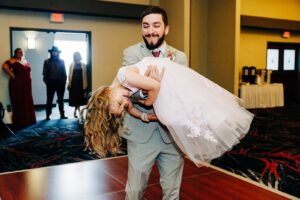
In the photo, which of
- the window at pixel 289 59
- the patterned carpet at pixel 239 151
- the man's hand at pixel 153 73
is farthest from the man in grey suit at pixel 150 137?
the window at pixel 289 59

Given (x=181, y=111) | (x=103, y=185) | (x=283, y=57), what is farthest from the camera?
(x=283, y=57)

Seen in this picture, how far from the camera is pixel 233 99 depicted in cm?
190

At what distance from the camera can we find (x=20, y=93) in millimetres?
6375

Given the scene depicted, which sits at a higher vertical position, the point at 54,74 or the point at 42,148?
the point at 54,74

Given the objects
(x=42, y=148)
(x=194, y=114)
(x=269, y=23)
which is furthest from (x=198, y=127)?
(x=269, y=23)

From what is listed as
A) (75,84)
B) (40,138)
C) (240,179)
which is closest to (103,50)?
(75,84)

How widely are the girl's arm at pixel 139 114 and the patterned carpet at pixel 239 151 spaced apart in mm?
1903

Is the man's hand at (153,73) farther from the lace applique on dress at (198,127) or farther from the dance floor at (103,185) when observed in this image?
the dance floor at (103,185)

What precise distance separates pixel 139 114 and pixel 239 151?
3.06 metres

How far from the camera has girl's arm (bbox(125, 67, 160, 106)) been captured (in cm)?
163

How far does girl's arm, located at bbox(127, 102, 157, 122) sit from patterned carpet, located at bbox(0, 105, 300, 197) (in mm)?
1903

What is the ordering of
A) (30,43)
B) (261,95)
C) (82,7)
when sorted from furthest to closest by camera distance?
(30,43) < (261,95) < (82,7)

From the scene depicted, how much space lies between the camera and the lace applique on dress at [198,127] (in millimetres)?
1743

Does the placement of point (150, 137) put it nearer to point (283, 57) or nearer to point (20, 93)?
point (20, 93)
